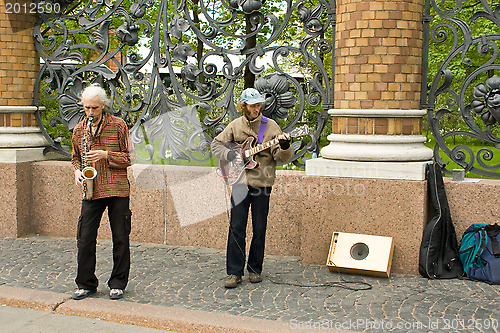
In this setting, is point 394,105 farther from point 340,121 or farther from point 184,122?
point 184,122

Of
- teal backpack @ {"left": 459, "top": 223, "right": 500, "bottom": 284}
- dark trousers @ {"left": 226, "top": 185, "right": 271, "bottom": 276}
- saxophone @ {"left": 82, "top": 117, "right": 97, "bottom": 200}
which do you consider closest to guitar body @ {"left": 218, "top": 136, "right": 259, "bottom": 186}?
dark trousers @ {"left": 226, "top": 185, "right": 271, "bottom": 276}

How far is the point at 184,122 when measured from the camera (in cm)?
756

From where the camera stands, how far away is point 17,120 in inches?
319

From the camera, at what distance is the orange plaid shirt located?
5.28m

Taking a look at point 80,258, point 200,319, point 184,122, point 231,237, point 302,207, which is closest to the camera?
point 200,319

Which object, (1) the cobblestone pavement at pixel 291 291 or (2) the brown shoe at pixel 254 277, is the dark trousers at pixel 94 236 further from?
(2) the brown shoe at pixel 254 277

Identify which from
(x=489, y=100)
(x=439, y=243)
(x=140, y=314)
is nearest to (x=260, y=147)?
(x=140, y=314)

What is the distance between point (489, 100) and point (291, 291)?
2.81 metres

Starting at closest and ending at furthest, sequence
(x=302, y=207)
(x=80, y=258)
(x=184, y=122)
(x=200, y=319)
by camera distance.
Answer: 1. (x=200, y=319)
2. (x=80, y=258)
3. (x=302, y=207)
4. (x=184, y=122)

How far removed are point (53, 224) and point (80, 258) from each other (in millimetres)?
2786

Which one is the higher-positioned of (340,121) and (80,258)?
(340,121)

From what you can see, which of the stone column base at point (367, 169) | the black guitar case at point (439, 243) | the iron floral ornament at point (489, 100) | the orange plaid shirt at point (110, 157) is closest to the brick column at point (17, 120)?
the orange plaid shirt at point (110, 157)

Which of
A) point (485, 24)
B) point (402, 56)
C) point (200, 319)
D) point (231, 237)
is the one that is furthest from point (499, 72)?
point (200, 319)

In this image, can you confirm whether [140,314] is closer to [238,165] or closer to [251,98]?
[238,165]
